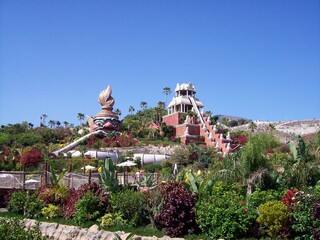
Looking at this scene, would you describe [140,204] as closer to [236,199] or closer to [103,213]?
Answer: [103,213]

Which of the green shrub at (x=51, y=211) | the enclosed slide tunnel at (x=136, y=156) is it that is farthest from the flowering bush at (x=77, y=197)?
the enclosed slide tunnel at (x=136, y=156)

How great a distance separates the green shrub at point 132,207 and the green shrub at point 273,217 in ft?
13.0

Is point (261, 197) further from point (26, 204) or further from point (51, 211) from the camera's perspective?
point (26, 204)

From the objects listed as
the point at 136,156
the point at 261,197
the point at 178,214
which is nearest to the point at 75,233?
the point at 178,214

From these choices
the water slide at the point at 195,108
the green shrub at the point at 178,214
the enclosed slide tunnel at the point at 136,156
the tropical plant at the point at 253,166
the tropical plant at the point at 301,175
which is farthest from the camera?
the water slide at the point at 195,108

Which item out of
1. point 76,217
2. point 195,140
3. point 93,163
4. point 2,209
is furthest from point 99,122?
point 76,217

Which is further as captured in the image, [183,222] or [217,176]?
[217,176]

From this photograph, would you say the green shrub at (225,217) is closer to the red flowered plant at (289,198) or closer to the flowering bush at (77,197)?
the red flowered plant at (289,198)

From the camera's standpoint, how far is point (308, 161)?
50.4 ft

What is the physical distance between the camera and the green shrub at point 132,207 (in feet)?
44.1

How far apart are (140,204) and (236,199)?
3.10m

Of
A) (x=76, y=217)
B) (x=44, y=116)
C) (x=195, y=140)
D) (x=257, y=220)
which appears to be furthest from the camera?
(x=44, y=116)

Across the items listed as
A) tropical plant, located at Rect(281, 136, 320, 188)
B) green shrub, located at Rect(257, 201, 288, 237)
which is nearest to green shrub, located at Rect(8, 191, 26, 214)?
green shrub, located at Rect(257, 201, 288, 237)

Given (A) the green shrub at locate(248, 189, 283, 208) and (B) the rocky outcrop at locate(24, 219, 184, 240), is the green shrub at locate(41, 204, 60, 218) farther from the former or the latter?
(A) the green shrub at locate(248, 189, 283, 208)
